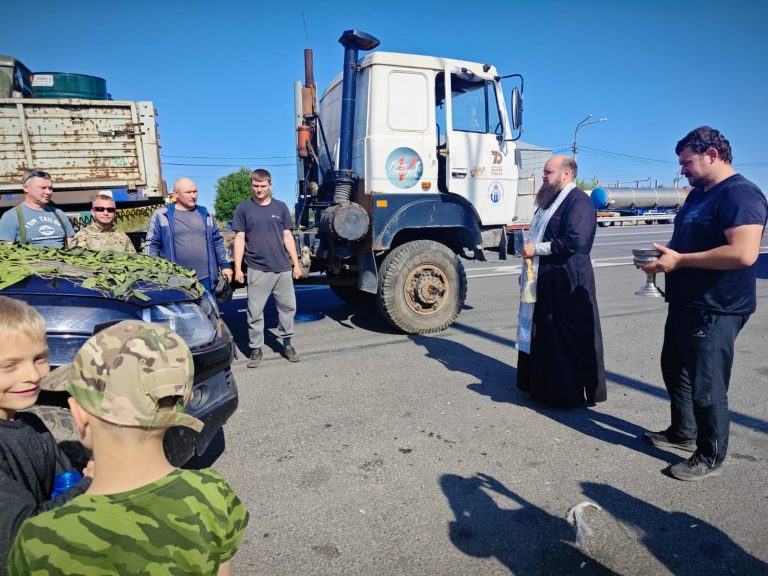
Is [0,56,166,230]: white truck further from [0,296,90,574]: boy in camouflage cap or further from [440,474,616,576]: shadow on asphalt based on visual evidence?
[440,474,616,576]: shadow on asphalt

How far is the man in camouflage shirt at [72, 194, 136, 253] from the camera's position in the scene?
413 centimetres

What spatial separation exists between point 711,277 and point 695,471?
107 centimetres

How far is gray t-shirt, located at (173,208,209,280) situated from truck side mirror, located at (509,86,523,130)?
12.4 ft

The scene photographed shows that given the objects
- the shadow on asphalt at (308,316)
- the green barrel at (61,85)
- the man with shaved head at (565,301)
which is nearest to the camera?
the man with shaved head at (565,301)

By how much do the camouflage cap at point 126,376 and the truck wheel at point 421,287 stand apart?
4441 mm

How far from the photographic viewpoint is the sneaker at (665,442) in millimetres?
2965

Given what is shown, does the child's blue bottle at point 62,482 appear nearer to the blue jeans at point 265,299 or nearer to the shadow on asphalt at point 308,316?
the blue jeans at point 265,299

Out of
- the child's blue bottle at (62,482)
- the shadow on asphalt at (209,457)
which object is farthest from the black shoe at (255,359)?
the child's blue bottle at (62,482)

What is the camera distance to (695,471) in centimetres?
263

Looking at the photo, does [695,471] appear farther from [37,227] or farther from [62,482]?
[37,227]

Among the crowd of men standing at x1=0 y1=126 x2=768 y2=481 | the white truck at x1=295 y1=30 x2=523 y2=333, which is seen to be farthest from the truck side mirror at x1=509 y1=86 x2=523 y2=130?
the crowd of men standing at x1=0 y1=126 x2=768 y2=481

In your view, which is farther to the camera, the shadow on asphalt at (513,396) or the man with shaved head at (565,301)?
the man with shaved head at (565,301)

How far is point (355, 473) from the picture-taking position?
9.05 ft

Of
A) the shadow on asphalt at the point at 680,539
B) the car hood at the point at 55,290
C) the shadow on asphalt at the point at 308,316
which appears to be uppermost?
the car hood at the point at 55,290
